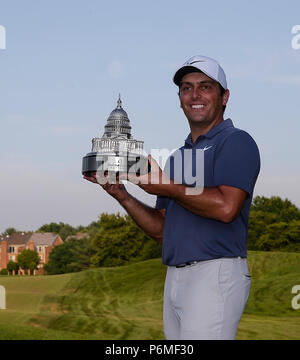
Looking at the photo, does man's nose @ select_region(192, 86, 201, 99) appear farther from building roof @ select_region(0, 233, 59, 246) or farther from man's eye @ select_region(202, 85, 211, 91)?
building roof @ select_region(0, 233, 59, 246)

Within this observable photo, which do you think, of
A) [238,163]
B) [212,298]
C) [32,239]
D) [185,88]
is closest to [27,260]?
[32,239]

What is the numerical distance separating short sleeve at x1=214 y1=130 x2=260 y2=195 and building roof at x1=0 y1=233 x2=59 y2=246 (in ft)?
394

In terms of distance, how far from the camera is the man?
374cm

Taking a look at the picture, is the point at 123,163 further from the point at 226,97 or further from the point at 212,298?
the point at 226,97

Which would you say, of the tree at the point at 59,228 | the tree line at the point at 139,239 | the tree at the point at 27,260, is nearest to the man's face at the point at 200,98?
the tree line at the point at 139,239

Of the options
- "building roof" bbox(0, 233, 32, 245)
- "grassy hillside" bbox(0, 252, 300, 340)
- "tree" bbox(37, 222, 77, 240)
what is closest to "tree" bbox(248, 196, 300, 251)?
"grassy hillside" bbox(0, 252, 300, 340)

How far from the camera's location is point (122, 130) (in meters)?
3.97

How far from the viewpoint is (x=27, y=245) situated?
123625mm

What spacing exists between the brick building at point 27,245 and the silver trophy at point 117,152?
4674 inches

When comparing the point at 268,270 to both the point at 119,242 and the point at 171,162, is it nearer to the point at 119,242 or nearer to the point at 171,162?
the point at 119,242

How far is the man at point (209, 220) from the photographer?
12.3 ft

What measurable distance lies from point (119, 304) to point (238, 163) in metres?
33.3

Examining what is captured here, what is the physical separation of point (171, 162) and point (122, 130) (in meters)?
0.86
